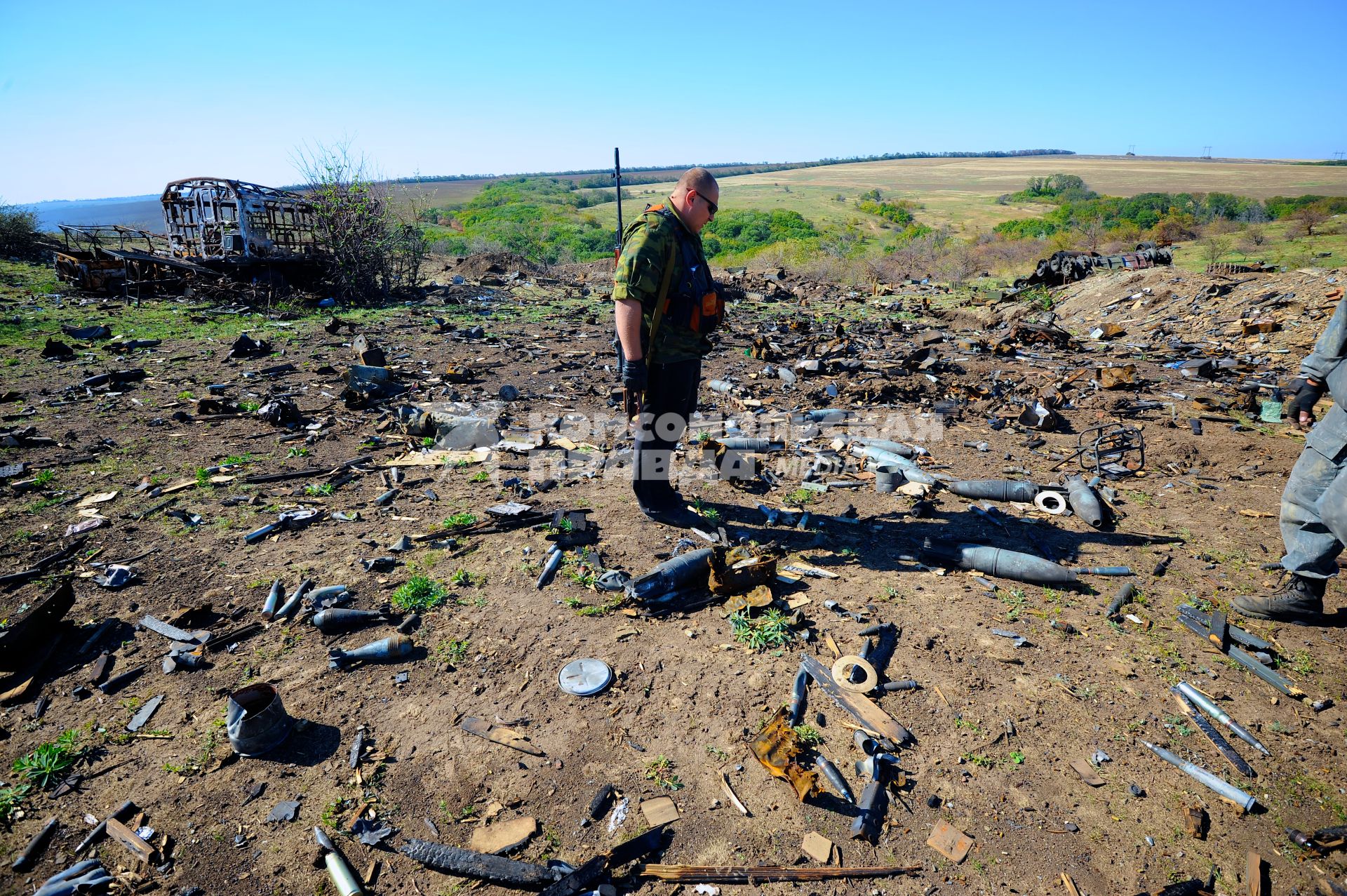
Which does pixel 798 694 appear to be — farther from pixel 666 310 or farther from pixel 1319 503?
pixel 1319 503

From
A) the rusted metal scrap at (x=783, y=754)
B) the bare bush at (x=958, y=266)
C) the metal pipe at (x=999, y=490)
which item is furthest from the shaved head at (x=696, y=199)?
the bare bush at (x=958, y=266)

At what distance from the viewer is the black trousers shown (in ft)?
15.0

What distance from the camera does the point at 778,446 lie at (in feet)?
22.1

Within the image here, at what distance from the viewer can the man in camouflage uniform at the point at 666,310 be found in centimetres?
423

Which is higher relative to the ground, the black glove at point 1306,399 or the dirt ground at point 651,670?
the black glove at point 1306,399

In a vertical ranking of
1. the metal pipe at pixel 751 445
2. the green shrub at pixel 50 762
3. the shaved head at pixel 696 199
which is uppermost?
the shaved head at pixel 696 199

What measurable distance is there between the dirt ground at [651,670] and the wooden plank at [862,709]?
8 cm

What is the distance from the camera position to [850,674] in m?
3.29

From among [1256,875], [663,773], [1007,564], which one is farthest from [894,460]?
[663,773]

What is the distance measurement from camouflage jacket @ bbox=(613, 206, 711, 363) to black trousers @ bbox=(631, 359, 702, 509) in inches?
4.3

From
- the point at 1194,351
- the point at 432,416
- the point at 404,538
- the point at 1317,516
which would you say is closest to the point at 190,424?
the point at 432,416

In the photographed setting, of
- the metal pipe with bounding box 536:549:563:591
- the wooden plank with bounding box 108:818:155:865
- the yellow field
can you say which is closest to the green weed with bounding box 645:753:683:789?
the metal pipe with bounding box 536:549:563:591

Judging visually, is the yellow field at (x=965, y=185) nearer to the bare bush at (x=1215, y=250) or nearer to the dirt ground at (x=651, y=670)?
the bare bush at (x=1215, y=250)

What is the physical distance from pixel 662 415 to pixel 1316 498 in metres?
3.98
